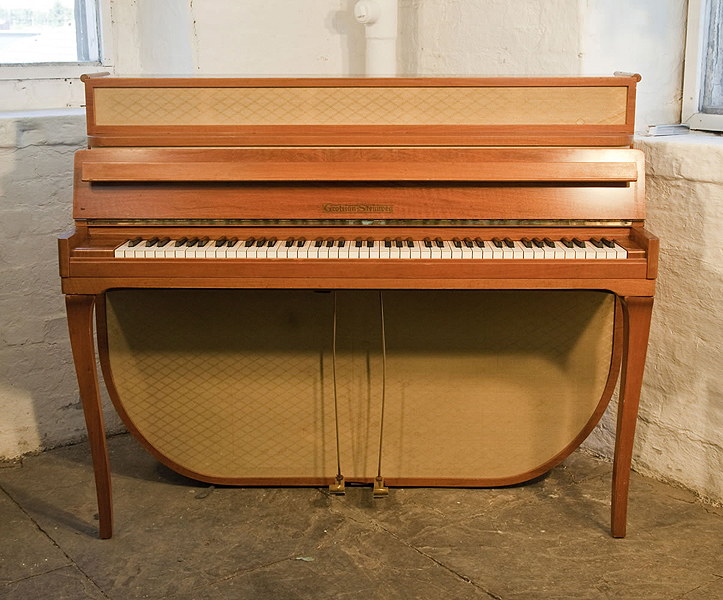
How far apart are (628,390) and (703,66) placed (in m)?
1.39

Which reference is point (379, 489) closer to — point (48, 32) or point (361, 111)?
point (361, 111)

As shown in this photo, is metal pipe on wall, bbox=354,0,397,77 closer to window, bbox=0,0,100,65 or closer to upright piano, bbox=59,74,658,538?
window, bbox=0,0,100,65

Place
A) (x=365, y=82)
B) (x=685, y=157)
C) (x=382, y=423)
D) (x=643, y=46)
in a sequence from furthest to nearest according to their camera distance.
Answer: (x=643, y=46) → (x=382, y=423) → (x=685, y=157) → (x=365, y=82)

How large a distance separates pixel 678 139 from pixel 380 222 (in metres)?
1.13

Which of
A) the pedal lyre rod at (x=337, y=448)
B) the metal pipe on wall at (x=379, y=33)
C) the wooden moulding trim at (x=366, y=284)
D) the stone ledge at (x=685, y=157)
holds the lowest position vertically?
the pedal lyre rod at (x=337, y=448)

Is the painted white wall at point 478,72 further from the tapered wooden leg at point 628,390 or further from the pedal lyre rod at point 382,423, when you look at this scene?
the pedal lyre rod at point 382,423

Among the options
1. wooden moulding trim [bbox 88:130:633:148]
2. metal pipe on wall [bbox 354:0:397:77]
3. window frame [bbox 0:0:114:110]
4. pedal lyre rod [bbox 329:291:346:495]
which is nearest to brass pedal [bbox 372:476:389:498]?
pedal lyre rod [bbox 329:291:346:495]

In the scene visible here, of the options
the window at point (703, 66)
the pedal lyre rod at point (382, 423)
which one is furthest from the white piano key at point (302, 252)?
the window at point (703, 66)

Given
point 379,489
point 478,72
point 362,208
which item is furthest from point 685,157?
point 379,489

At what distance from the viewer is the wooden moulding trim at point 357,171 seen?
254cm

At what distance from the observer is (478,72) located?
356cm

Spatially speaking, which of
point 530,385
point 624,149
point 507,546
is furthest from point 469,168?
point 507,546

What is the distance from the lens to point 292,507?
2957mm

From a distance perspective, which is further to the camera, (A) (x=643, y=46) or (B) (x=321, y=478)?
(A) (x=643, y=46)
